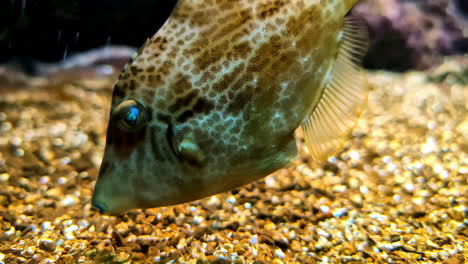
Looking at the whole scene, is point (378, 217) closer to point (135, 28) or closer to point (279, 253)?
point (279, 253)

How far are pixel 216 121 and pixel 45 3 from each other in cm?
351

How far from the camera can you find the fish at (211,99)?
142cm

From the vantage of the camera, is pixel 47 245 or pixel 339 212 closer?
pixel 47 245

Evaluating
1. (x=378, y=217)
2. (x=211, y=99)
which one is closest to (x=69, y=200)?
(x=211, y=99)

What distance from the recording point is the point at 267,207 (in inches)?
93.4

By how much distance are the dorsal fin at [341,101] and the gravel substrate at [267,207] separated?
2.24 feet

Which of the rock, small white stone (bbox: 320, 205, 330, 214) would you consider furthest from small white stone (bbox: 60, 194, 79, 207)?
the rock

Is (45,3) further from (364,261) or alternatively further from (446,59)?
(446,59)

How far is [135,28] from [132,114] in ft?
12.0

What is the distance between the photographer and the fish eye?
1411mm

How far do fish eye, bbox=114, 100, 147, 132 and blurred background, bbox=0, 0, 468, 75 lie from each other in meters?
3.15

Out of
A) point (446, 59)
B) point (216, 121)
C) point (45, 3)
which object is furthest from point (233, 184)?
point (446, 59)

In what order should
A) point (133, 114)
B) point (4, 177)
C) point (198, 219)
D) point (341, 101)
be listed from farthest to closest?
point (4, 177) < point (198, 219) < point (341, 101) < point (133, 114)

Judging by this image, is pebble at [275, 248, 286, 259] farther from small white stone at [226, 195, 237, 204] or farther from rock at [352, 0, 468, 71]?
rock at [352, 0, 468, 71]
